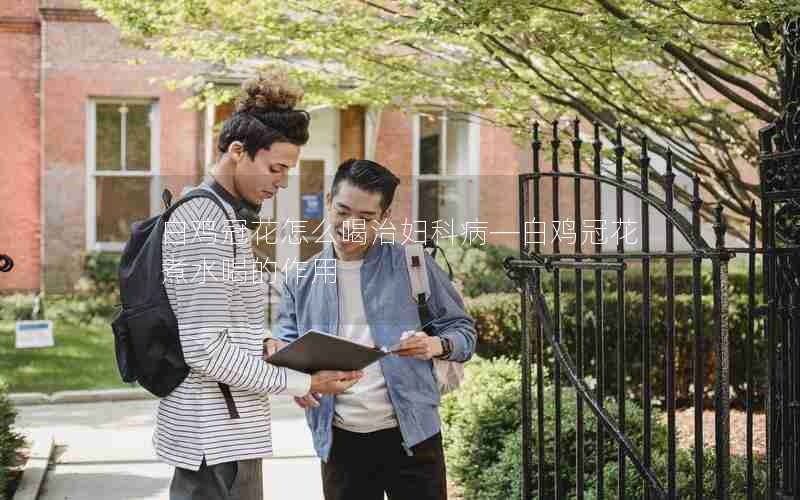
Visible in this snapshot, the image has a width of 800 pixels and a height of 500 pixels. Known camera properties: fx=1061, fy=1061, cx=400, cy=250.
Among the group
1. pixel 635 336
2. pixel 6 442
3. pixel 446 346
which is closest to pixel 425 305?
pixel 446 346

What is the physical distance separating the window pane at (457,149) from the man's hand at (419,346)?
1401cm

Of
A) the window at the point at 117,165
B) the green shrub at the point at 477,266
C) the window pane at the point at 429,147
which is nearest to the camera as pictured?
the green shrub at the point at 477,266

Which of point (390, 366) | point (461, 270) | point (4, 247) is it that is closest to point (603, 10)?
point (390, 366)

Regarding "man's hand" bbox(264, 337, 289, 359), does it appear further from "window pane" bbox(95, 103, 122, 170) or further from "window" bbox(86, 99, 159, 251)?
"window pane" bbox(95, 103, 122, 170)

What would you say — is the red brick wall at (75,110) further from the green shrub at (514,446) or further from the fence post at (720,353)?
the fence post at (720,353)

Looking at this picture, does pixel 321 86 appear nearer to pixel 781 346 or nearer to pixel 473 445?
pixel 473 445

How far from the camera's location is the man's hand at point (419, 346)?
365cm

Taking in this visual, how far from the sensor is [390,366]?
3803 mm

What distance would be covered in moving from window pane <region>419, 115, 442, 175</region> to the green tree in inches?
351

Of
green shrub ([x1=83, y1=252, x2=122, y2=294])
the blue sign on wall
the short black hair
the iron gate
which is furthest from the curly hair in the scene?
green shrub ([x1=83, y1=252, x2=122, y2=294])

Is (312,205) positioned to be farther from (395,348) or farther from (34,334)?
(395,348)

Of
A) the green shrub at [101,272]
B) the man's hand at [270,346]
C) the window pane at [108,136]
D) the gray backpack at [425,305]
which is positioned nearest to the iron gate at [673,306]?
the gray backpack at [425,305]

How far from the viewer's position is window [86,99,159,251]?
16.8m

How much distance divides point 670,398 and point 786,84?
1283 mm
